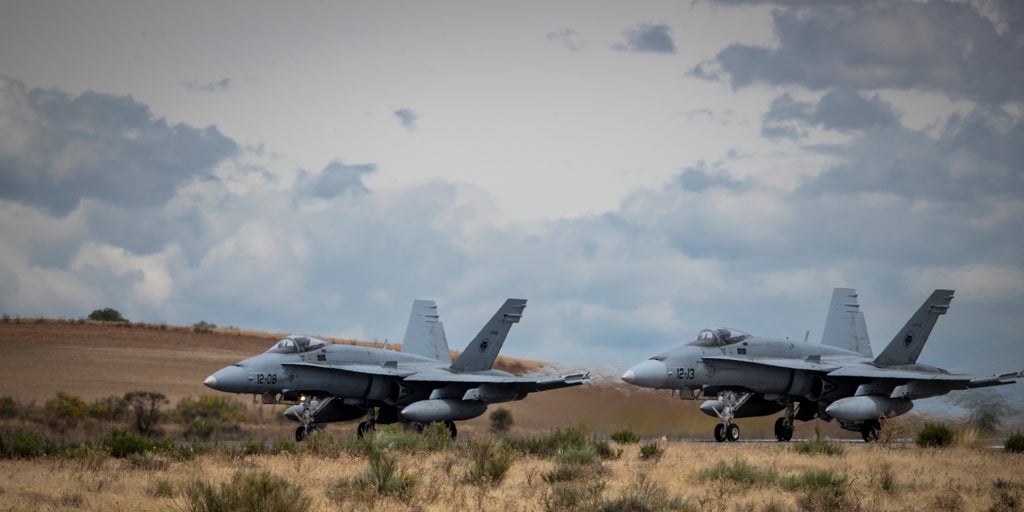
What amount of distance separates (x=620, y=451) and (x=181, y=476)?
25.9 feet

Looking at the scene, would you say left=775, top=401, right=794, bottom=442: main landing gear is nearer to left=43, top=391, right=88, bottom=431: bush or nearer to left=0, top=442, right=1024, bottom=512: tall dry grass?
left=0, top=442, right=1024, bottom=512: tall dry grass

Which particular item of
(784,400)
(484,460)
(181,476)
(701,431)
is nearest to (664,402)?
(701,431)

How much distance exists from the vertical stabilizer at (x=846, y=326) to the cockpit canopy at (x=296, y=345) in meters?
15.4

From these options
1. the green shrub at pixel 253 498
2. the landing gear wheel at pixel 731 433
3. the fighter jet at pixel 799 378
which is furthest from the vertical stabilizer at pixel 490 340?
the green shrub at pixel 253 498

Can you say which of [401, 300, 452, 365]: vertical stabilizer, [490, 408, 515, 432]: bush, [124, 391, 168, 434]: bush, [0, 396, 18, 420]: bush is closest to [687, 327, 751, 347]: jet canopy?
[401, 300, 452, 365]: vertical stabilizer

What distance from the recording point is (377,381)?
2958 centimetres

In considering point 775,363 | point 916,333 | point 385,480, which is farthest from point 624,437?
point 385,480

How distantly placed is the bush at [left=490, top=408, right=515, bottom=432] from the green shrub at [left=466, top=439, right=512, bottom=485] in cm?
2219

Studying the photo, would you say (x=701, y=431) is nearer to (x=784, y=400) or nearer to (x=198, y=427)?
(x=784, y=400)

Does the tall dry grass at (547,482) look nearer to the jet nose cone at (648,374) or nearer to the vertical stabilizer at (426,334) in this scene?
the jet nose cone at (648,374)

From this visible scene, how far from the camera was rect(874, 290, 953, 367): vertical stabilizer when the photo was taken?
29891 mm

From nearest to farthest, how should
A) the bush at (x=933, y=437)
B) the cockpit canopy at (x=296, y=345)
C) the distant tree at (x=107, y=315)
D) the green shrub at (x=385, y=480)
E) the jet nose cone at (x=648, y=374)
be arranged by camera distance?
the green shrub at (x=385, y=480) → the bush at (x=933, y=437) → the jet nose cone at (x=648, y=374) → the cockpit canopy at (x=296, y=345) → the distant tree at (x=107, y=315)

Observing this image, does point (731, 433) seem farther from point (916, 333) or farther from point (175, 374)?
point (175, 374)

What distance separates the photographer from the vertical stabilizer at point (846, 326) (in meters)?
33.9
